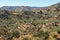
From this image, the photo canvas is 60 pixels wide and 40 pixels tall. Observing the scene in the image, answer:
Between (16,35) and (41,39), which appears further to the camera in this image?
(16,35)

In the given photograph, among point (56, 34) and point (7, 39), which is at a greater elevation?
point (56, 34)

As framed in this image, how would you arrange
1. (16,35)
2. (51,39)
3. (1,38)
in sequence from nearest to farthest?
(51,39) → (1,38) → (16,35)

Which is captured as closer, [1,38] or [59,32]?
[59,32]

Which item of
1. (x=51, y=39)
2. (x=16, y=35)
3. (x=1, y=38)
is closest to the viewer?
(x=51, y=39)

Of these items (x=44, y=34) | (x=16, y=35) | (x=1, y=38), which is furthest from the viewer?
(x=16, y=35)

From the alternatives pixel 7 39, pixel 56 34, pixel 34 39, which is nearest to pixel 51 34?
pixel 56 34

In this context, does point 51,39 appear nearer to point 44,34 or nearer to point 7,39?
point 44,34

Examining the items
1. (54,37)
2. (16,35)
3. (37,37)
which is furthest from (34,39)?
(16,35)

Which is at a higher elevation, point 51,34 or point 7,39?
point 51,34

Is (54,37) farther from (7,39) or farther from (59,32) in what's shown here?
(7,39)
